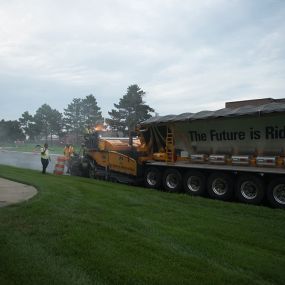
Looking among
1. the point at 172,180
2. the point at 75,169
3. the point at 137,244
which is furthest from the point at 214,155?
the point at 75,169

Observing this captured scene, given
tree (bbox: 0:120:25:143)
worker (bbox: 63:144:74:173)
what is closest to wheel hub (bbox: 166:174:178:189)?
worker (bbox: 63:144:74:173)

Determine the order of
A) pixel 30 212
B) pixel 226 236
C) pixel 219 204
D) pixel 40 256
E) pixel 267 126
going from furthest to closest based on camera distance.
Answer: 1. pixel 267 126
2. pixel 219 204
3. pixel 30 212
4. pixel 226 236
5. pixel 40 256

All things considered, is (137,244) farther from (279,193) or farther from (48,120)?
(48,120)

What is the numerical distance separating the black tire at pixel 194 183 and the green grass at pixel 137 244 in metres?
2.95

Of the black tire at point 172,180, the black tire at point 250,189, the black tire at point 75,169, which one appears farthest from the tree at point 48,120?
the black tire at point 250,189

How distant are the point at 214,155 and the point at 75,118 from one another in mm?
72408

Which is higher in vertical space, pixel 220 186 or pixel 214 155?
pixel 214 155

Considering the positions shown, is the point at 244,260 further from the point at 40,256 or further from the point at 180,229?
the point at 40,256

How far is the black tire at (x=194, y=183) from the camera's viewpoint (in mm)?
13289

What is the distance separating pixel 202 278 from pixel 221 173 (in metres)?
7.92

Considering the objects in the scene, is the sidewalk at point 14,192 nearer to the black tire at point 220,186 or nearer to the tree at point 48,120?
the black tire at point 220,186

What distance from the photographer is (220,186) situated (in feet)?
42.2

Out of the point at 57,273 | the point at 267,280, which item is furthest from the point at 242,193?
the point at 57,273

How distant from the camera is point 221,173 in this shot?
12.8 metres
